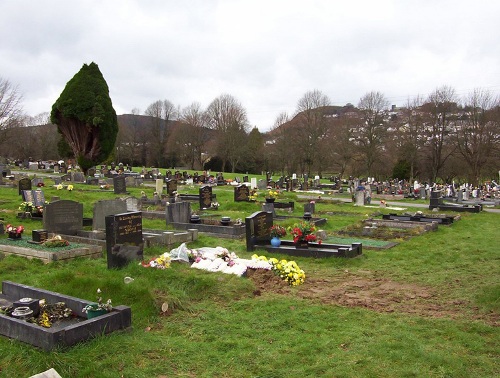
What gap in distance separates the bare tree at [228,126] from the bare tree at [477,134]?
29.6m

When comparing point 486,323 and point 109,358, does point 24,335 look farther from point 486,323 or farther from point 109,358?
point 486,323

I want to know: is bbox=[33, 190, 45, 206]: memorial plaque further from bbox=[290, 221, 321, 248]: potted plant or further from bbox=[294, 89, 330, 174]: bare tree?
bbox=[294, 89, 330, 174]: bare tree

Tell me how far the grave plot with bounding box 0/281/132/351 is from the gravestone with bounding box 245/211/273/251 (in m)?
6.74

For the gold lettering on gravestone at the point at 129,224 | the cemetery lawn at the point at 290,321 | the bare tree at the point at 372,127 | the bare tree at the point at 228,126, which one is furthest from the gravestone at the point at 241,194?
the bare tree at the point at 228,126

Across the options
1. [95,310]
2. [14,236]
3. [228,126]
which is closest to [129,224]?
[14,236]

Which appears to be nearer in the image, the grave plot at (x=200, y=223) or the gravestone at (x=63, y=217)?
the gravestone at (x=63, y=217)

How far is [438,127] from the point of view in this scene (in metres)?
49.8

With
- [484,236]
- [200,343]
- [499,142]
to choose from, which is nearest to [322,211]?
[484,236]

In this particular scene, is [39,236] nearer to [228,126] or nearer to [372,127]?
[372,127]

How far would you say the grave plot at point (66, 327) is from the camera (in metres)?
5.66

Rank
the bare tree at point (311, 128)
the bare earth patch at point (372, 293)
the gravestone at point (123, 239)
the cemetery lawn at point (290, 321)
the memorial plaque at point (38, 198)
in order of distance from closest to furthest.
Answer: the cemetery lawn at point (290, 321) → the bare earth patch at point (372, 293) → the gravestone at point (123, 239) → the memorial plaque at point (38, 198) → the bare tree at point (311, 128)

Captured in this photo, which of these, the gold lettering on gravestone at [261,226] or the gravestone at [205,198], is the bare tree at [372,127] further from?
the gold lettering on gravestone at [261,226]

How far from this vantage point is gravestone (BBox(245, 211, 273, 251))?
43.1ft

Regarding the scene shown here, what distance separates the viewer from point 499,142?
149ft
